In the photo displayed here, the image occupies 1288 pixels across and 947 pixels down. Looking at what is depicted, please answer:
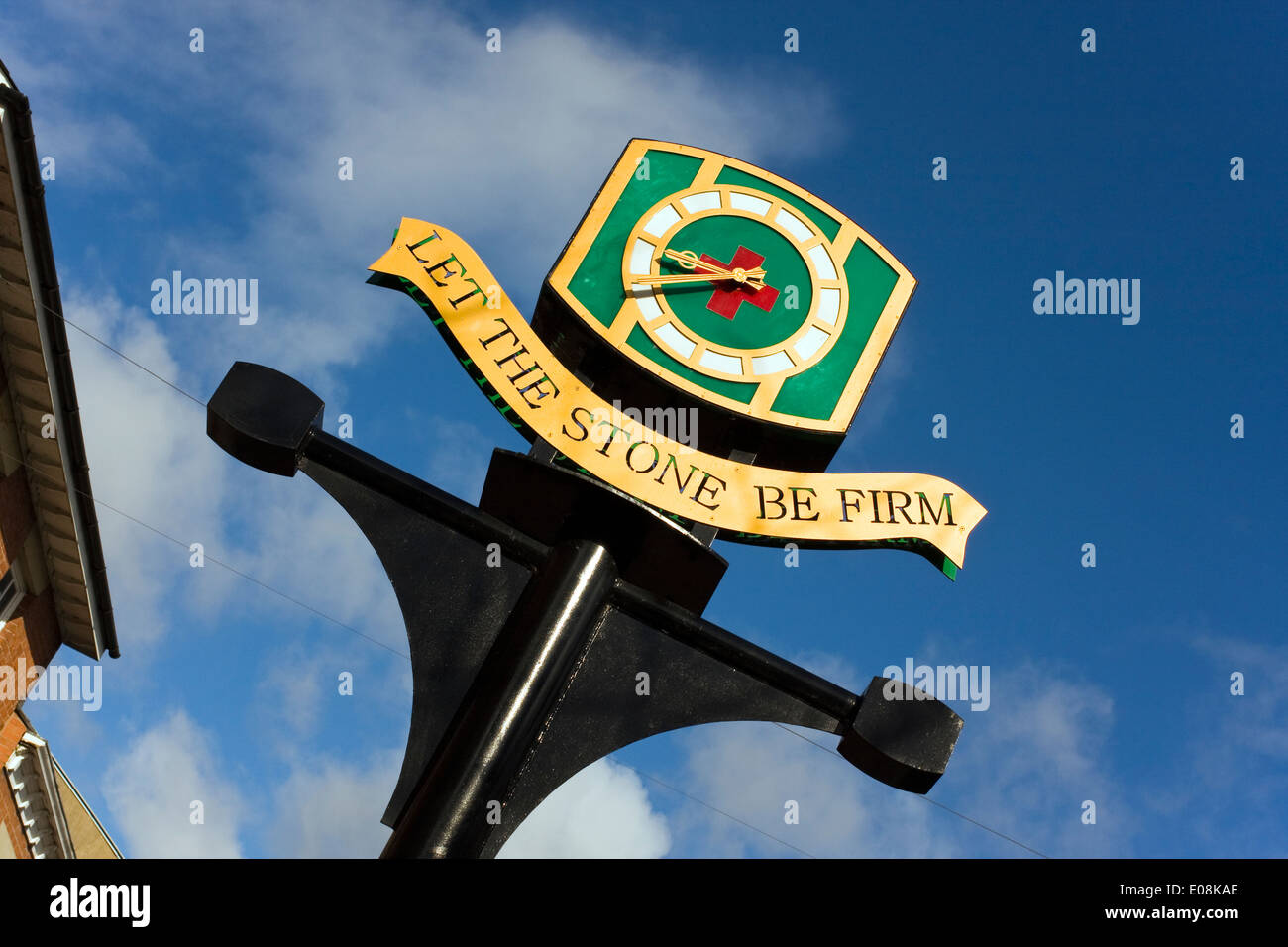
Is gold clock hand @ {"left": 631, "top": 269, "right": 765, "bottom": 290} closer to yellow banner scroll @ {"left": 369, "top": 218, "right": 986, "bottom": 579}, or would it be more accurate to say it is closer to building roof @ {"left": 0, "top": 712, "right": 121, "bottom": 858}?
yellow banner scroll @ {"left": 369, "top": 218, "right": 986, "bottom": 579}

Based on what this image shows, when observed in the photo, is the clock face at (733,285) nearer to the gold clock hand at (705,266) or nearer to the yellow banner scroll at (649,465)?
the gold clock hand at (705,266)

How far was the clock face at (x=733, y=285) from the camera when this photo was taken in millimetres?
6605

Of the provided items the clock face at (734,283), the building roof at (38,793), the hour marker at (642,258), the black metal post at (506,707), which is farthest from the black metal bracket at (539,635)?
the building roof at (38,793)

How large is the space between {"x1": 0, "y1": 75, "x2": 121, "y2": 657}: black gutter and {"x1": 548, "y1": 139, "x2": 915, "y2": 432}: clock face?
309 inches

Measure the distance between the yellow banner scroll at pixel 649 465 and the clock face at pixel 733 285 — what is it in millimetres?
766

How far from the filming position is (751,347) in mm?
6855

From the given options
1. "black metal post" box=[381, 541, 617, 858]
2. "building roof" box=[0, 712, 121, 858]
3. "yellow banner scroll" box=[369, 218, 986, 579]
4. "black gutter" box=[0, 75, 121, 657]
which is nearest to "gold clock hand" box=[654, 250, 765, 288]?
"yellow banner scroll" box=[369, 218, 986, 579]

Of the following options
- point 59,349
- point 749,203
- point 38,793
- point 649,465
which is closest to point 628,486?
point 649,465

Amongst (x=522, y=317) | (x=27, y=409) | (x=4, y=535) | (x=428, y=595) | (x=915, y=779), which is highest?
(x=27, y=409)

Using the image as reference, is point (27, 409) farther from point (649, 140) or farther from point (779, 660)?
point (779, 660)

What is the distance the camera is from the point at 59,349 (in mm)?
13523

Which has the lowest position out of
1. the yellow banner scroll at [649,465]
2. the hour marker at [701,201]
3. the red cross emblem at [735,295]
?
the yellow banner scroll at [649,465]
